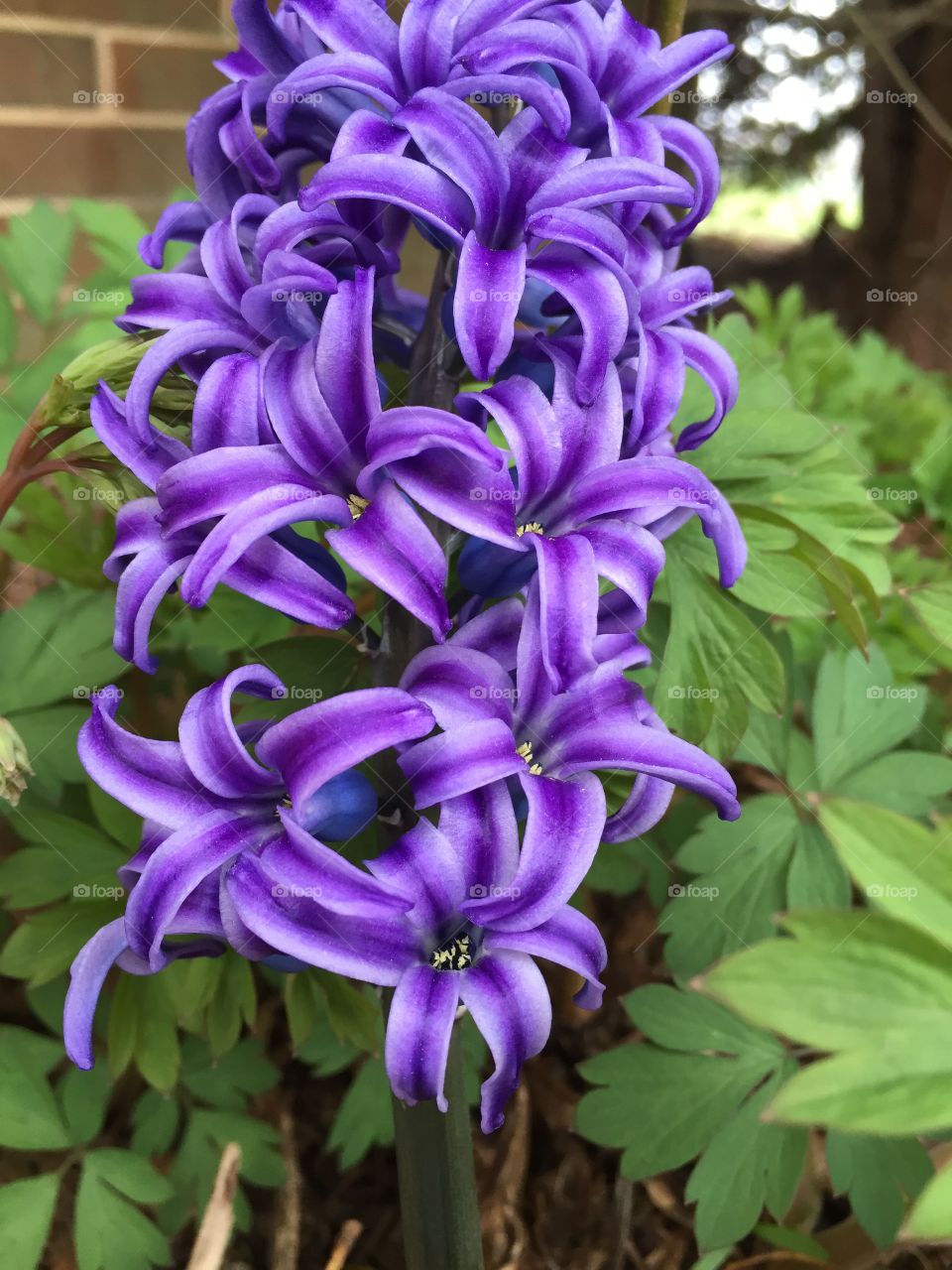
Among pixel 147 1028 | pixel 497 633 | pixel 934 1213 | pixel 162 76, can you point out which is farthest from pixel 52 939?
pixel 162 76

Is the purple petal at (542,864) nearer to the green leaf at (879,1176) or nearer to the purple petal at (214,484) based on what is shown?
the purple petal at (214,484)

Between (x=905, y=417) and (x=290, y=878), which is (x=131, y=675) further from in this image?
(x=905, y=417)

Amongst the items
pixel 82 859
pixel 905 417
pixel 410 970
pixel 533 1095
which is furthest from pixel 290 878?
pixel 905 417

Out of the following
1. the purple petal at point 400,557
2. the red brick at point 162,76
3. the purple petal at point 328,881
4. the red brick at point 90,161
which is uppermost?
the red brick at point 162,76

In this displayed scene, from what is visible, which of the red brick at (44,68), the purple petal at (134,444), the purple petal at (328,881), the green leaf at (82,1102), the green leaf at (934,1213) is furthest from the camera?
the red brick at (44,68)

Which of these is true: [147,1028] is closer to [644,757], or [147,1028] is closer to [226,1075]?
[226,1075]

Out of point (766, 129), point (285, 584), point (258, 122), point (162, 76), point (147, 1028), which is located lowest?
point (147, 1028)

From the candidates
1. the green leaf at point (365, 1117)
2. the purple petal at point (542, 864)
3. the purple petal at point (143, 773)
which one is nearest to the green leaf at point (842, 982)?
the purple petal at point (542, 864)
